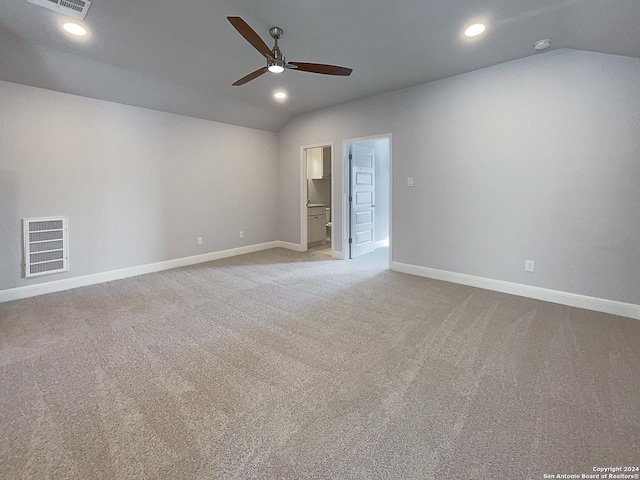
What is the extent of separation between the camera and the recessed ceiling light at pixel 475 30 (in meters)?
2.72

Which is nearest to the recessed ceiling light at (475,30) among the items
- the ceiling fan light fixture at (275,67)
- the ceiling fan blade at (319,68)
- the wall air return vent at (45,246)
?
the ceiling fan blade at (319,68)

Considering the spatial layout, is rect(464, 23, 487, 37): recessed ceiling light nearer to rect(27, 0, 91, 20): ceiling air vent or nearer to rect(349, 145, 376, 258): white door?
rect(349, 145, 376, 258): white door

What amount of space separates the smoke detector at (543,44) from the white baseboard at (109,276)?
16.7ft

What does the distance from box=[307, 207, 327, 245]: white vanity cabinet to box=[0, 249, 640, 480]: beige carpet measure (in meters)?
3.06

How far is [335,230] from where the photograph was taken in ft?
18.3

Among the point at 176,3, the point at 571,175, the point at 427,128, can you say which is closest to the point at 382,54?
the point at 427,128

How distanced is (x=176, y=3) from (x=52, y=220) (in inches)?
117

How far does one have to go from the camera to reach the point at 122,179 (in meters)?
4.37

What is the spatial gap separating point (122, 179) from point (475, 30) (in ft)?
15.0

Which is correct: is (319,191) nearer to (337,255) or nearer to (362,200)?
(362,200)

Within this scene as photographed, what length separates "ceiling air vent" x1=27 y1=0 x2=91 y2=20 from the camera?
7.98 feet

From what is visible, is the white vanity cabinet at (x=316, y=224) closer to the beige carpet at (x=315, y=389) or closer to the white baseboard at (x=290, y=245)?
the white baseboard at (x=290, y=245)

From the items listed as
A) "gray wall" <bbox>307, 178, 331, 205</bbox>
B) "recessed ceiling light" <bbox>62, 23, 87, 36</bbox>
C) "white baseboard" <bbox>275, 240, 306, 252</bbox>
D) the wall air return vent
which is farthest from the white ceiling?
"white baseboard" <bbox>275, 240, 306, 252</bbox>

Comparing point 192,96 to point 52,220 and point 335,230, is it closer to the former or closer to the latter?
point 52,220
